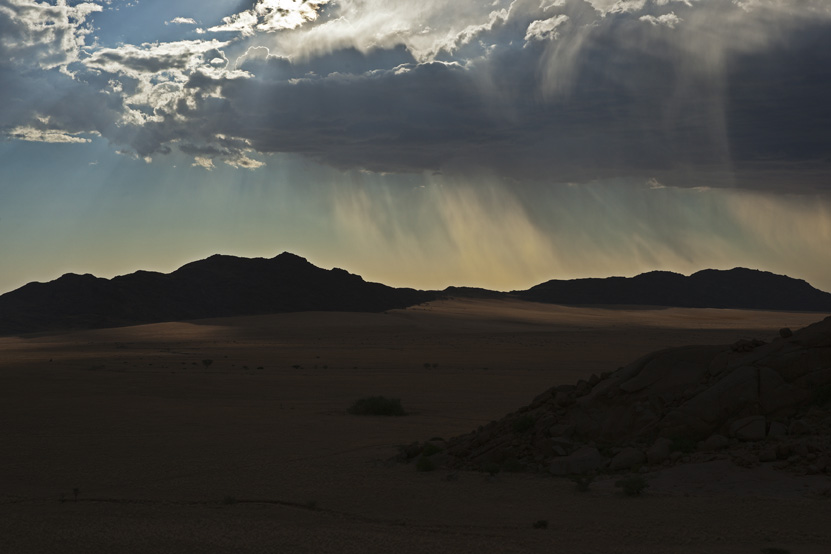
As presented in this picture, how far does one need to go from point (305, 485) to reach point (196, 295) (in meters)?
132

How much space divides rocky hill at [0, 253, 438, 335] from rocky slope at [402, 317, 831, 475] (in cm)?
10713

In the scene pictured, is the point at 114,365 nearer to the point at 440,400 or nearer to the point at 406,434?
the point at 440,400

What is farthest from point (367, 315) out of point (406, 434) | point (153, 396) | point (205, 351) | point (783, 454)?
point (783, 454)

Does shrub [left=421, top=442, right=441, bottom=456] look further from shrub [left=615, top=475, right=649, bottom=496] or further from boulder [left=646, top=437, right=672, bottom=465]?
shrub [left=615, top=475, right=649, bottom=496]

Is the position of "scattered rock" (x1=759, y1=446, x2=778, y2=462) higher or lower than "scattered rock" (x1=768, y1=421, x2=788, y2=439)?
lower

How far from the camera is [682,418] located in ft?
53.7

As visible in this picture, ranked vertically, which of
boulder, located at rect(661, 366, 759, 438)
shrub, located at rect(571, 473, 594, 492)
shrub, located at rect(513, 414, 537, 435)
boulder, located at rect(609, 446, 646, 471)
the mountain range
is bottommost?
shrub, located at rect(571, 473, 594, 492)

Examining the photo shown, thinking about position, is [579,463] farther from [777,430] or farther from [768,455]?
[777,430]

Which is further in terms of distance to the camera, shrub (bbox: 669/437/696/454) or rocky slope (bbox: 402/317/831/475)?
shrub (bbox: 669/437/696/454)

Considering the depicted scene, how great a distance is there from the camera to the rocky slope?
15.5m

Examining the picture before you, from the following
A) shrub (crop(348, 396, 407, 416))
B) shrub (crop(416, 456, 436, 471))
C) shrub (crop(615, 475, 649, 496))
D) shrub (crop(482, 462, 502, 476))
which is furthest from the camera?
shrub (crop(348, 396, 407, 416))

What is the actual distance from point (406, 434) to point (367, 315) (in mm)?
96689

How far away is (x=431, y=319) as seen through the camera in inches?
4700

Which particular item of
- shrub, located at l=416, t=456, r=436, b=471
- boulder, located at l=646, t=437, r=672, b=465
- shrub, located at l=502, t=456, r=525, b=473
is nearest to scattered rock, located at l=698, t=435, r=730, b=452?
boulder, located at l=646, t=437, r=672, b=465
